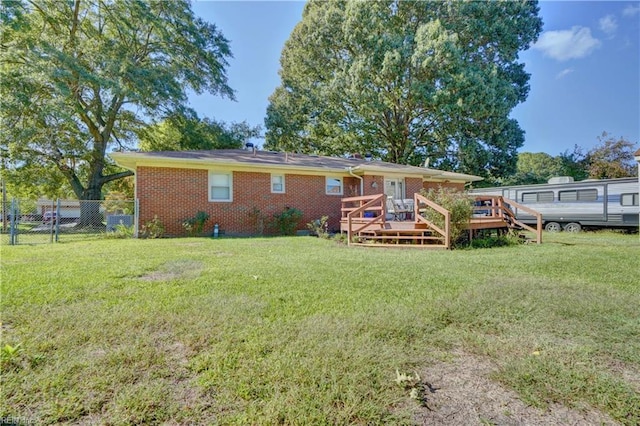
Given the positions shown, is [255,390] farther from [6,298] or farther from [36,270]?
[36,270]

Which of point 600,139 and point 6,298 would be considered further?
point 600,139

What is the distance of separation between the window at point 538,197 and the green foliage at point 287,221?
452 inches

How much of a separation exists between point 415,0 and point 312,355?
22421 mm

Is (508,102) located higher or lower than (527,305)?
higher

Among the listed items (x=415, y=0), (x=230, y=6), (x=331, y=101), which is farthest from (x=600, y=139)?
(x=230, y=6)

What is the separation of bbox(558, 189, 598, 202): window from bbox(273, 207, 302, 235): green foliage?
1188 cm

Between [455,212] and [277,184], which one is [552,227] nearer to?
[455,212]

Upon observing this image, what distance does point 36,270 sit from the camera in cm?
463

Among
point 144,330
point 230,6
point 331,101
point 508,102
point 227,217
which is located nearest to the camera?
point 144,330

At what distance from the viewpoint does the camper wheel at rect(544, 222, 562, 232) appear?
14008mm

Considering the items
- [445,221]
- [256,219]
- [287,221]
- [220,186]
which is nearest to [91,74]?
[220,186]

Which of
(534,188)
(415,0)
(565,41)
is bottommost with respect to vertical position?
(534,188)

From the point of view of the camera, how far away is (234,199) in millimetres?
11445

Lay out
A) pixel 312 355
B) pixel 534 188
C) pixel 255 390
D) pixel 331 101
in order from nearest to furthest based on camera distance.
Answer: pixel 255 390
pixel 312 355
pixel 534 188
pixel 331 101
